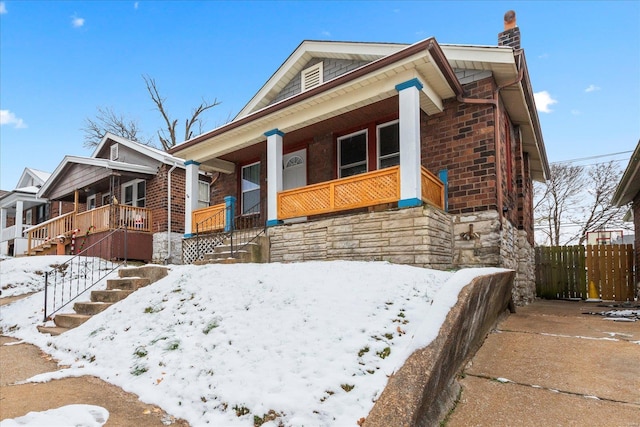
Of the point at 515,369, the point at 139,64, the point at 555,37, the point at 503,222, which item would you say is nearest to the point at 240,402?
the point at 515,369

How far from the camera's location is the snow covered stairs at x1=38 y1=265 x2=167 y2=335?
19.6 feet

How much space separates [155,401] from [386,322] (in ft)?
6.82

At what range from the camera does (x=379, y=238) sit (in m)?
6.72

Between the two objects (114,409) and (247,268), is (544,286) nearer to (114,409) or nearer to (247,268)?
(247,268)

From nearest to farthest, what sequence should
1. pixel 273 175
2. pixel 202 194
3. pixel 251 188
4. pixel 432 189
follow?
pixel 432 189 → pixel 273 175 → pixel 251 188 → pixel 202 194

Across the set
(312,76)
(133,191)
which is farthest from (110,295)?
(133,191)

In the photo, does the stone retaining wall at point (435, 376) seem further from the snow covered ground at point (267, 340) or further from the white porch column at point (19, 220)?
the white porch column at point (19, 220)

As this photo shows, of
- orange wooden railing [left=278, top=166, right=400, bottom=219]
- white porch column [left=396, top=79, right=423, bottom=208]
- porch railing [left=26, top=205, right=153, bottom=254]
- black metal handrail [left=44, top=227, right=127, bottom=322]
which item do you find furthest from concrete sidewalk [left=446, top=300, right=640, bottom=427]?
porch railing [left=26, top=205, right=153, bottom=254]

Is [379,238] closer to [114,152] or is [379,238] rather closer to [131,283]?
[131,283]

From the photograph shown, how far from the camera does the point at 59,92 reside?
1973 cm

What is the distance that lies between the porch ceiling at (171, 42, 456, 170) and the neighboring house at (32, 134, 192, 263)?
17.7ft

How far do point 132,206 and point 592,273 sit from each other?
16.2 metres

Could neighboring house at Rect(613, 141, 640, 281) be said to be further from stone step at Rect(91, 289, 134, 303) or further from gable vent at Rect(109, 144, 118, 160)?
gable vent at Rect(109, 144, 118, 160)

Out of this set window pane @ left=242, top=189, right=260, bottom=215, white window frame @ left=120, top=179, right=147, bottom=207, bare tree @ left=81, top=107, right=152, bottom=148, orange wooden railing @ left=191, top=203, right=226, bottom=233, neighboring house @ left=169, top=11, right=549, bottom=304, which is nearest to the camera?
neighboring house @ left=169, top=11, right=549, bottom=304
